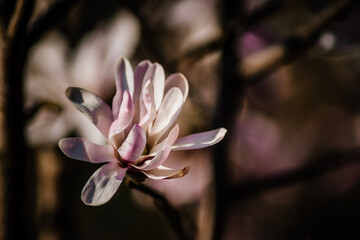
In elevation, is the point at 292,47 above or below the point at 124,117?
below

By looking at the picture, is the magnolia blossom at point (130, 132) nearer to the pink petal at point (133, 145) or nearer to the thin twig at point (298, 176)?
Answer: the pink petal at point (133, 145)

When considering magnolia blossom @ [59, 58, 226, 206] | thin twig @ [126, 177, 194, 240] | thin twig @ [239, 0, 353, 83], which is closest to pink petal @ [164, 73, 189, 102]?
magnolia blossom @ [59, 58, 226, 206]

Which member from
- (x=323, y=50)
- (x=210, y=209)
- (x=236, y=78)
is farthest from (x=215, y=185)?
(x=323, y=50)

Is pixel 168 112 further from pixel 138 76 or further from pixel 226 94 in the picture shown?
pixel 226 94

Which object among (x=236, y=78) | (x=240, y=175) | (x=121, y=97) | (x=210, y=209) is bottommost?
(x=240, y=175)

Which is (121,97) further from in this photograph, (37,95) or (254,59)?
(37,95)

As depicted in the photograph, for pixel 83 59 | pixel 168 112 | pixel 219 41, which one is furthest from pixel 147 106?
pixel 83 59
